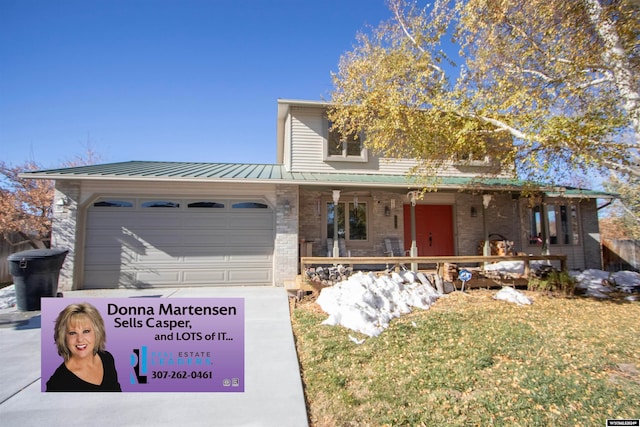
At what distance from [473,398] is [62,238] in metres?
10.0

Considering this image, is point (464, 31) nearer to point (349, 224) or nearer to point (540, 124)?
point (540, 124)

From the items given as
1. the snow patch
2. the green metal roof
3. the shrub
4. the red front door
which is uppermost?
the green metal roof

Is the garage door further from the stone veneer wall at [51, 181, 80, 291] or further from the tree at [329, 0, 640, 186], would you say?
the tree at [329, 0, 640, 186]

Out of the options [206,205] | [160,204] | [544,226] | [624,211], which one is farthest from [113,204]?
[624,211]

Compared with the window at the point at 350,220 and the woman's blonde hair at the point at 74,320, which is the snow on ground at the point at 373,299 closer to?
the window at the point at 350,220

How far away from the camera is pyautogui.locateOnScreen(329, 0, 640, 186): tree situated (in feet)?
17.9

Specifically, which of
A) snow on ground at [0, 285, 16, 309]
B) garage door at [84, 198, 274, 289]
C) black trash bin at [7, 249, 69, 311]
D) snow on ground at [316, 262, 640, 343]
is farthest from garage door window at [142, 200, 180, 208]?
snow on ground at [316, 262, 640, 343]

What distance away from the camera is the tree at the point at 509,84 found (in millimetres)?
5465

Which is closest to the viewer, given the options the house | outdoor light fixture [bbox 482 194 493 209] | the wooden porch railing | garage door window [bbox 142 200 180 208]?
the wooden porch railing

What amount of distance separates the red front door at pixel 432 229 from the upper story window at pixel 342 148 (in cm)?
253

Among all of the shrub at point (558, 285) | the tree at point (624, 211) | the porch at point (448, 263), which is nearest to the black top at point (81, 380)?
the porch at point (448, 263)

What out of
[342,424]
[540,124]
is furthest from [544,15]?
[342,424]

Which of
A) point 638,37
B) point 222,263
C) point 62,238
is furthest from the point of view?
point 222,263

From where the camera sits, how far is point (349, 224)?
10.4 metres
